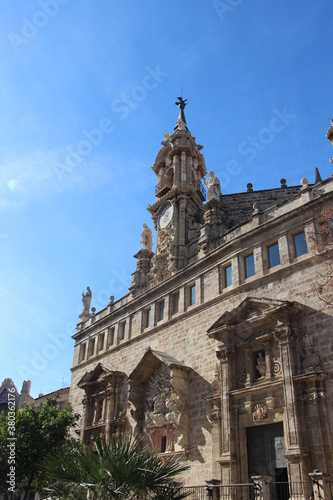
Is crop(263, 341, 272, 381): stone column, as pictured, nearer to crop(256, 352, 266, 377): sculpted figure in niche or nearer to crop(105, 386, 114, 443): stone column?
crop(256, 352, 266, 377): sculpted figure in niche

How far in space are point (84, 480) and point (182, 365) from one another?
394 inches

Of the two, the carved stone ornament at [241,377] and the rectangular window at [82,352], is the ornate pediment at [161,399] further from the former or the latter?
the rectangular window at [82,352]

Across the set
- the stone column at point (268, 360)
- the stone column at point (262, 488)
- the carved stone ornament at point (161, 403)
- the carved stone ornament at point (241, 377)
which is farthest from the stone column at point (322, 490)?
the carved stone ornament at point (161, 403)

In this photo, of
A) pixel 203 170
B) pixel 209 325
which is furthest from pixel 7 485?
pixel 203 170

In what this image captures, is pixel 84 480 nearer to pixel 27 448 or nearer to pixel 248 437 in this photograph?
pixel 248 437

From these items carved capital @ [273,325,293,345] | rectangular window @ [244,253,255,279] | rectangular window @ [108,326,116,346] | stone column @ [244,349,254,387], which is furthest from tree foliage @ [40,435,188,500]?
rectangular window @ [108,326,116,346]

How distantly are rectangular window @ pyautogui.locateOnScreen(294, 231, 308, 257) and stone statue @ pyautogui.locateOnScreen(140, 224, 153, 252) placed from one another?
1272 cm

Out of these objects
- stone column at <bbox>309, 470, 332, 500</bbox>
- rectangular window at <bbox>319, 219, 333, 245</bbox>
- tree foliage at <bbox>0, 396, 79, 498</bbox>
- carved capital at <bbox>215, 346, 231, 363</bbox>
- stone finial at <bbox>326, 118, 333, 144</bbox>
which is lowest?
stone column at <bbox>309, 470, 332, 500</bbox>

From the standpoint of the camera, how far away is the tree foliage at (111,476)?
32.4ft

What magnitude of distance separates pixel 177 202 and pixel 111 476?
18462 mm

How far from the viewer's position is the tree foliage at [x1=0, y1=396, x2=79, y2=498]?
21391mm

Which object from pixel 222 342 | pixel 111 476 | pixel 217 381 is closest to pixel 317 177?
pixel 222 342

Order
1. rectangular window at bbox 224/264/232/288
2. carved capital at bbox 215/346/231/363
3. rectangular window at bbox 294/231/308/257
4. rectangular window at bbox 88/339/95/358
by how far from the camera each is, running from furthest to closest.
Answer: rectangular window at bbox 88/339/95/358
rectangular window at bbox 224/264/232/288
carved capital at bbox 215/346/231/363
rectangular window at bbox 294/231/308/257

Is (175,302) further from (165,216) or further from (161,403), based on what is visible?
(165,216)
